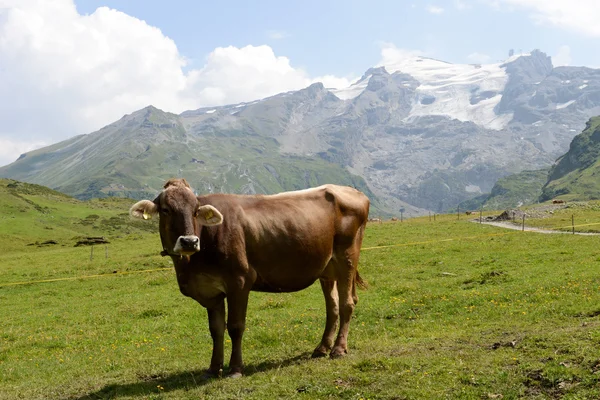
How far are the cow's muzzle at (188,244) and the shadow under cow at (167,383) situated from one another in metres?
3.16

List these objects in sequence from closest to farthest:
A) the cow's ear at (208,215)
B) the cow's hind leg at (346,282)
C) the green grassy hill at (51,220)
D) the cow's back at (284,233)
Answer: the cow's ear at (208,215) → the cow's back at (284,233) → the cow's hind leg at (346,282) → the green grassy hill at (51,220)

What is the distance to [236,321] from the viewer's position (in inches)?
496

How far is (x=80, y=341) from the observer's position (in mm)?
21719

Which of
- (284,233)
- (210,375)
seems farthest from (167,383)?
(284,233)

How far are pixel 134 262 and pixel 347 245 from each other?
120 ft

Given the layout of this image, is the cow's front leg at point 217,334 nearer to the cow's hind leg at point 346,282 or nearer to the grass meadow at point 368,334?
the grass meadow at point 368,334

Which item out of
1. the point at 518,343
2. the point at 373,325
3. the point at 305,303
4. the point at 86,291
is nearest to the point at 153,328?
the point at 305,303

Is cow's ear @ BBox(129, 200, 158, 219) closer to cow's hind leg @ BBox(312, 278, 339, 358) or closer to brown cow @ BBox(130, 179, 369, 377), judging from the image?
brown cow @ BBox(130, 179, 369, 377)

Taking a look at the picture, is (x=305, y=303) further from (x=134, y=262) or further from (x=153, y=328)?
(x=134, y=262)

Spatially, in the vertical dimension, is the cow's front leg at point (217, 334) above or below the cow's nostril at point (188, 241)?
below

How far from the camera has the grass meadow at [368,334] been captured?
1123 cm

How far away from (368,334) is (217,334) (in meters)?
6.24

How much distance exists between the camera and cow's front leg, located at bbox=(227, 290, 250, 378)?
12484mm

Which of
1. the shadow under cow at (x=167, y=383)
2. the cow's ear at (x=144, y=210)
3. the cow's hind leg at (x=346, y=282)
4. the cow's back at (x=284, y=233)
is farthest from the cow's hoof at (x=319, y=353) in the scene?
the cow's ear at (x=144, y=210)
